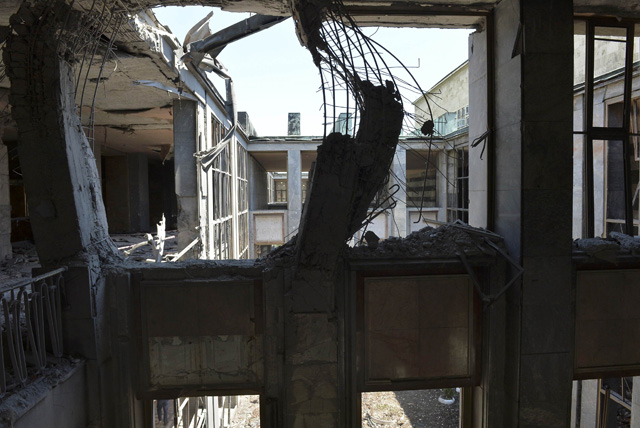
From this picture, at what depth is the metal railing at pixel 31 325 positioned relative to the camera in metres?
2.90

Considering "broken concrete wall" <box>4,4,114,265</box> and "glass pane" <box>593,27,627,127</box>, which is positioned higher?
"glass pane" <box>593,27,627,127</box>

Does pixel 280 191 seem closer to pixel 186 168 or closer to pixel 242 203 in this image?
pixel 242 203

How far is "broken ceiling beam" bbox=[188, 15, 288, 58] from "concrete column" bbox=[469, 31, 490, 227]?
2.75 m

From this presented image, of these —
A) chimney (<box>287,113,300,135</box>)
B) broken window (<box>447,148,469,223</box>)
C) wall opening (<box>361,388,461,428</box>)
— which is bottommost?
wall opening (<box>361,388,461,428</box>)

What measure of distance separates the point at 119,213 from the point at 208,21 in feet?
28.2

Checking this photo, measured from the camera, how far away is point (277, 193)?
37.8 m

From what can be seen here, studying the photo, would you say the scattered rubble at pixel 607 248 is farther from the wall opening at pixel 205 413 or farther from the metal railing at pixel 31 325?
the wall opening at pixel 205 413

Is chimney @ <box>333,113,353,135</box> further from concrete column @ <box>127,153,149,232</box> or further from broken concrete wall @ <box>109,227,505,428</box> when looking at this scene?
concrete column @ <box>127,153,149,232</box>

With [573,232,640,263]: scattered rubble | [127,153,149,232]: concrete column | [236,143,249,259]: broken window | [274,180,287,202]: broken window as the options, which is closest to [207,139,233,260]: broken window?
[236,143,249,259]: broken window

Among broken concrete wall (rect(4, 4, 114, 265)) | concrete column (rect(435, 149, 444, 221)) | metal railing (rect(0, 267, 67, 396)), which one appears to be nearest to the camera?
metal railing (rect(0, 267, 67, 396))

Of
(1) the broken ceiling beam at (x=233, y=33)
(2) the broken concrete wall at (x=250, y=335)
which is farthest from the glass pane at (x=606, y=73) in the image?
(1) the broken ceiling beam at (x=233, y=33)

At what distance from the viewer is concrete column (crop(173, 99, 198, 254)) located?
732 cm

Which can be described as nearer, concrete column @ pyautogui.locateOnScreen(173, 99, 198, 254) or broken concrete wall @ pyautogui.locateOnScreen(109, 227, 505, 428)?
broken concrete wall @ pyautogui.locateOnScreen(109, 227, 505, 428)

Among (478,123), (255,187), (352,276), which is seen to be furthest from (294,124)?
(352,276)
